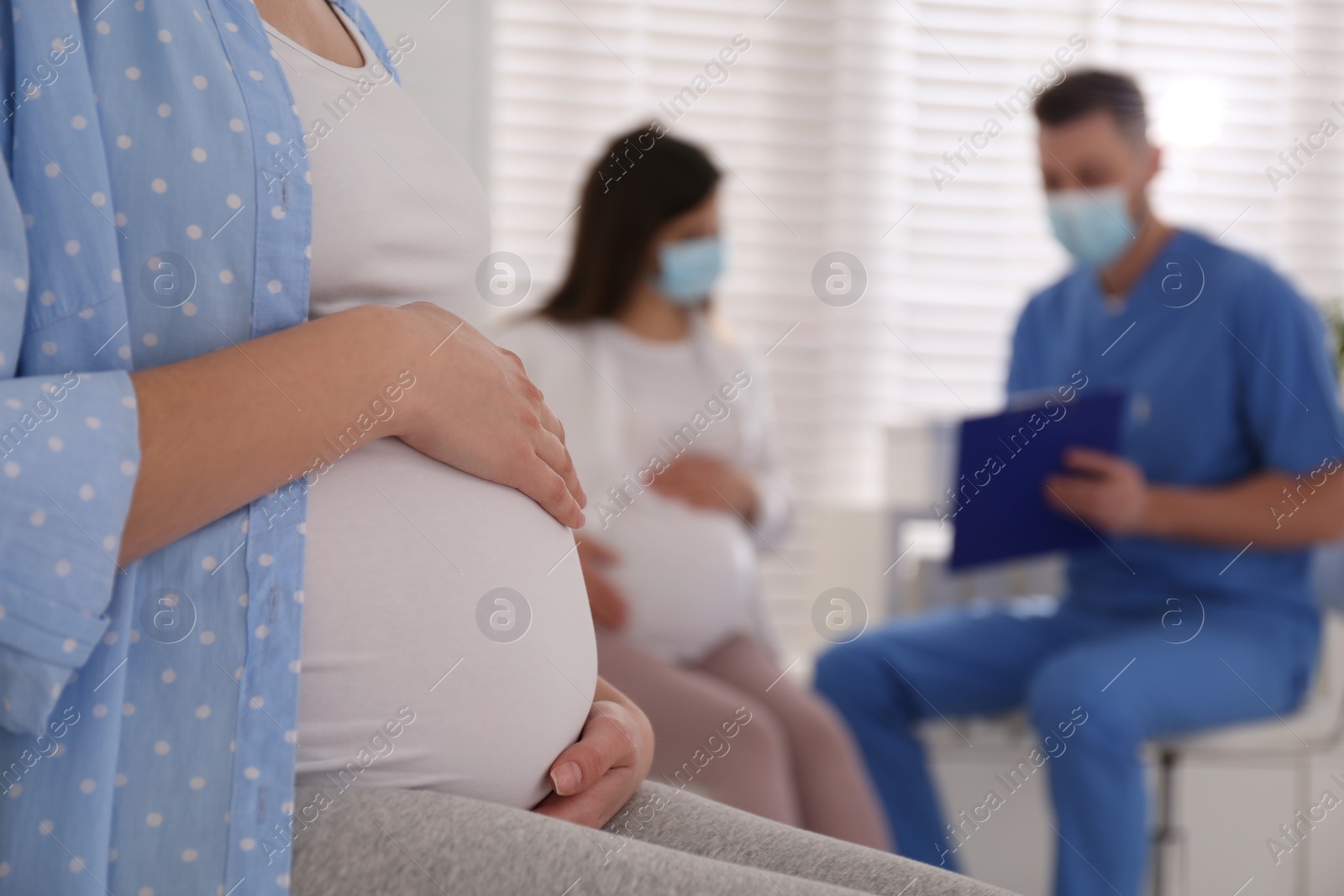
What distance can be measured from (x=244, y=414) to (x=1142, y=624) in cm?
137

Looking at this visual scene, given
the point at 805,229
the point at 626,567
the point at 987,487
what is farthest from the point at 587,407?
the point at 805,229

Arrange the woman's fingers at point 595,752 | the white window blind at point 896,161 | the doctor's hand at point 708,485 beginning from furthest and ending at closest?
the white window blind at point 896,161, the doctor's hand at point 708,485, the woman's fingers at point 595,752

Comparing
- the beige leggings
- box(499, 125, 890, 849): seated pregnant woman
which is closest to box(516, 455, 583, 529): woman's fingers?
the beige leggings

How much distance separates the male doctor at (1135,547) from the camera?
1354 millimetres

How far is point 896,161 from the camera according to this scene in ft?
7.34

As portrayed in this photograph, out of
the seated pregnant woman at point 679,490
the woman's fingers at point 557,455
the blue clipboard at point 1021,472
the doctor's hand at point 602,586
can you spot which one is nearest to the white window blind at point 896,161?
the seated pregnant woman at point 679,490

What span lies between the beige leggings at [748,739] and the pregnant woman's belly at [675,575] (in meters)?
0.04

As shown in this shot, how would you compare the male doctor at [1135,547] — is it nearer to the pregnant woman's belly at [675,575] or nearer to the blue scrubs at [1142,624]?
the blue scrubs at [1142,624]

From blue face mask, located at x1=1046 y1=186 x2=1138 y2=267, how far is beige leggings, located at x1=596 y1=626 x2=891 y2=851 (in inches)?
30.2

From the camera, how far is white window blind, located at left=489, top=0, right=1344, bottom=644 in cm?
221

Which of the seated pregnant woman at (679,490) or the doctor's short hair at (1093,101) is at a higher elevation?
the doctor's short hair at (1093,101)

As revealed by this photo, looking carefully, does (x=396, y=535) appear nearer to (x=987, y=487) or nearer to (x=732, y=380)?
(x=987, y=487)

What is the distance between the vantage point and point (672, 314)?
1663mm

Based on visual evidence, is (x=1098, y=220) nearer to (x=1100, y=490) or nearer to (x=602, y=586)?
(x=1100, y=490)
